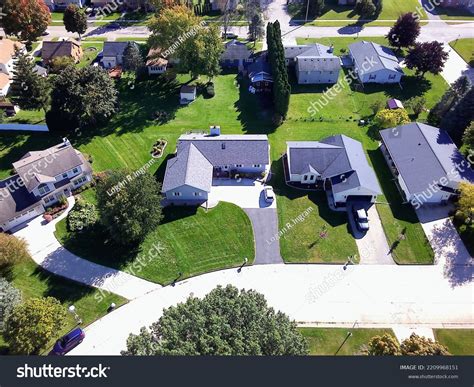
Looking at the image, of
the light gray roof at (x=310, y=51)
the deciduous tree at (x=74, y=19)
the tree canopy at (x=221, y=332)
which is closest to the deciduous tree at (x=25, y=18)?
the deciduous tree at (x=74, y=19)

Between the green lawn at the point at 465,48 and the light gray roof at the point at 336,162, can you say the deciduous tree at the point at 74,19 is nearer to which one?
the light gray roof at the point at 336,162

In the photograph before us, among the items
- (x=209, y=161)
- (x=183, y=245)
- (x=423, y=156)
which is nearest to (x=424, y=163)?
(x=423, y=156)

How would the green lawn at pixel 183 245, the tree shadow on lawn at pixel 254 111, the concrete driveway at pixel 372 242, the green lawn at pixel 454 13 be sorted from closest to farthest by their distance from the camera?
the green lawn at pixel 183 245
the concrete driveway at pixel 372 242
the tree shadow on lawn at pixel 254 111
the green lawn at pixel 454 13

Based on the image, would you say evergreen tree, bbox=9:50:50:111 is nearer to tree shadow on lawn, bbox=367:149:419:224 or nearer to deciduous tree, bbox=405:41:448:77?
tree shadow on lawn, bbox=367:149:419:224

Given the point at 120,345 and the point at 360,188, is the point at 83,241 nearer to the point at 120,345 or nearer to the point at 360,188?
the point at 120,345

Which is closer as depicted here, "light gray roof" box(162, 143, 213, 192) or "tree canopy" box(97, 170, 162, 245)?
"tree canopy" box(97, 170, 162, 245)

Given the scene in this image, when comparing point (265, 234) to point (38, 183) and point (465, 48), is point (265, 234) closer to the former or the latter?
point (38, 183)

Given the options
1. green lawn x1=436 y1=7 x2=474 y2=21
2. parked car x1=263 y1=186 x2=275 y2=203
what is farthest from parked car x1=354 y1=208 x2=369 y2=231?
green lawn x1=436 y1=7 x2=474 y2=21
